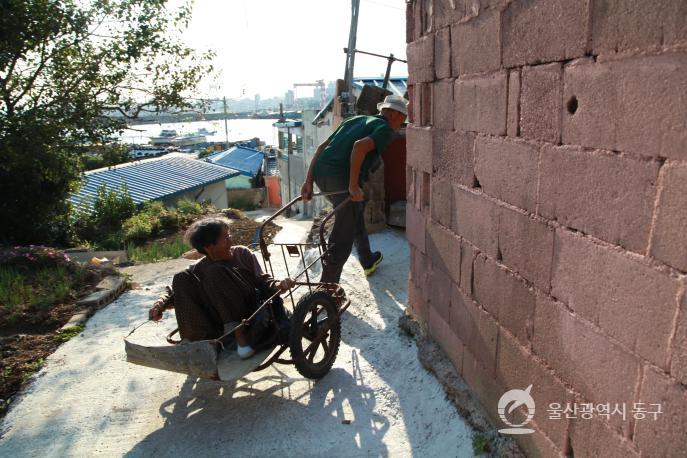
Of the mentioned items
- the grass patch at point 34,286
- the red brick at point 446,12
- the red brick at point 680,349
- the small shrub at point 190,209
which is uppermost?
the red brick at point 446,12

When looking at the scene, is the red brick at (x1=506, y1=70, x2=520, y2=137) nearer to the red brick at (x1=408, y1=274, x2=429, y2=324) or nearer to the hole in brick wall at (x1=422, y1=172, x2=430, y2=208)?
the hole in brick wall at (x1=422, y1=172, x2=430, y2=208)

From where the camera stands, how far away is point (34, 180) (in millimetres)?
11148

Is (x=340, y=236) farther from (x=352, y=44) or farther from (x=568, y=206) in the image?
(x=352, y=44)

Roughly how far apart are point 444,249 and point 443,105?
98 cm

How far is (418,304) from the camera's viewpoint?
4.30 meters

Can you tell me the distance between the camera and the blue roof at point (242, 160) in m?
39.2

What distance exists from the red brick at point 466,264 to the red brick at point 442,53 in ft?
3.68

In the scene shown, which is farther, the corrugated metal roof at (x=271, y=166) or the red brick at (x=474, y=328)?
the corrugated metal roof at (x=271, y=166)

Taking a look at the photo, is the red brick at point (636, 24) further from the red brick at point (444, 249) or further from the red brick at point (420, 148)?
the red brick at point (420, 148)

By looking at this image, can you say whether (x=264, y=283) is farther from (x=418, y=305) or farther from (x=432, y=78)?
(x=432, y=78)

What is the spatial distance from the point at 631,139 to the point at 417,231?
96.4 inches

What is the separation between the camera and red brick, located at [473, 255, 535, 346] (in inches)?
102

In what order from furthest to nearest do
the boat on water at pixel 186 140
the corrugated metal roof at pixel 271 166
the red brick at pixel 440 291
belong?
the boat on water at pixel 186 140 → the corrugated metal roof at pixel 271 166 → the red brick at pixel 440 291

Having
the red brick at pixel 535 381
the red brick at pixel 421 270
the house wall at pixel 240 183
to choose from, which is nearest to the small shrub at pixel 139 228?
the red brick at pixel 421 270
